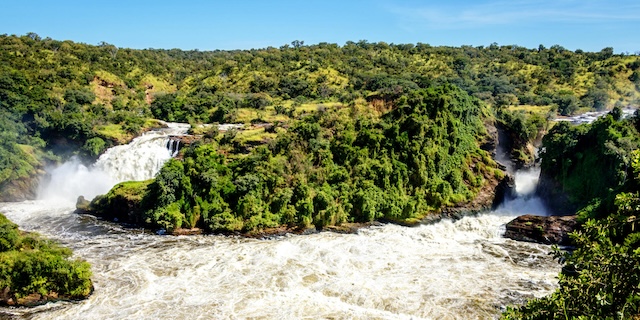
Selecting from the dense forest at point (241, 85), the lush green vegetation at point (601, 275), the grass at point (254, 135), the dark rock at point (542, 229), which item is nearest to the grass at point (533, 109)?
the dense forest at point (241, 85)

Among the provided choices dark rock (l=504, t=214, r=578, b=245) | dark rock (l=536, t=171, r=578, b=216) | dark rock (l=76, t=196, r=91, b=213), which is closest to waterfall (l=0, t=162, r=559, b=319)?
dark rock (l=504, t=214, r=578, b=245)

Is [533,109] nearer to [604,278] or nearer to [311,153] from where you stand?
[311,153]

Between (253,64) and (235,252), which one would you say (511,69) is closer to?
(253,64)

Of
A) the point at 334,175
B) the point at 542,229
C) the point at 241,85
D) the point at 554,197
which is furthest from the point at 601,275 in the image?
the point at 241,85

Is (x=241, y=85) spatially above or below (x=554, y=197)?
above

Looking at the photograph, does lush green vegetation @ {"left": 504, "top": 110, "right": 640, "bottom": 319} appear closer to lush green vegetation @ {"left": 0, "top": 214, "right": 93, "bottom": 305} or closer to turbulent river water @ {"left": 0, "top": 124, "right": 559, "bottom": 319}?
turbulent river water @ {"left": 0, "top": 124, "right": 559, "bottom": 319}

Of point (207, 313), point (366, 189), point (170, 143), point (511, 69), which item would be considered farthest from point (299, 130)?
point (511, 69)

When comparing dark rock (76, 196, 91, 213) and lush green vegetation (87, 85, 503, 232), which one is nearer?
lush green vegetation (87, 85, 503, 232)
